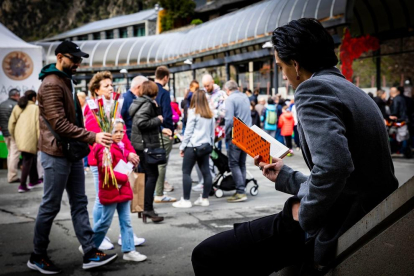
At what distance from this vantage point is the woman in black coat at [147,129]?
668 centimetres

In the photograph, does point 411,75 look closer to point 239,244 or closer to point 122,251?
point 122,251

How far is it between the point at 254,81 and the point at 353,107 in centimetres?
2520

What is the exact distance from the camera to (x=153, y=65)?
123 feet

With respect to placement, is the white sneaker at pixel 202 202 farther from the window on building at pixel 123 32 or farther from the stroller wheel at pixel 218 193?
the window on building at pixel 123 32

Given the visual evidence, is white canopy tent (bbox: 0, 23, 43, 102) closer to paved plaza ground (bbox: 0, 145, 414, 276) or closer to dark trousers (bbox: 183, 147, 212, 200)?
paved plaza ground (bbox: 0, 145, 414, 276)

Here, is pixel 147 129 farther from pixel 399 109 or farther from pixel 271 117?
pixel 271 117

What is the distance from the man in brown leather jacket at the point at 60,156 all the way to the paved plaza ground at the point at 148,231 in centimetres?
17

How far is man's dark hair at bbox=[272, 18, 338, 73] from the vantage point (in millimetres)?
2305

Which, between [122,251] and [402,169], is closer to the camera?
[122,251]

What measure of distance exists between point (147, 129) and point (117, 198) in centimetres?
182

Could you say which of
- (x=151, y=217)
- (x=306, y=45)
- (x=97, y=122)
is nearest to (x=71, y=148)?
(x=97, y=122)

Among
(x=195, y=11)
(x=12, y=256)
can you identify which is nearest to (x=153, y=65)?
(x=195, y=11)

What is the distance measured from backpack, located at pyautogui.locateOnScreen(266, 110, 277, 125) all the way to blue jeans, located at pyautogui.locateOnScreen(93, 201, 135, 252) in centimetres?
1098

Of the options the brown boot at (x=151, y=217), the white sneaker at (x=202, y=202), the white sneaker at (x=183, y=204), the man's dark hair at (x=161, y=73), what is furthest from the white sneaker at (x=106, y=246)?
the man's dark hair at (x=161, y=73)
